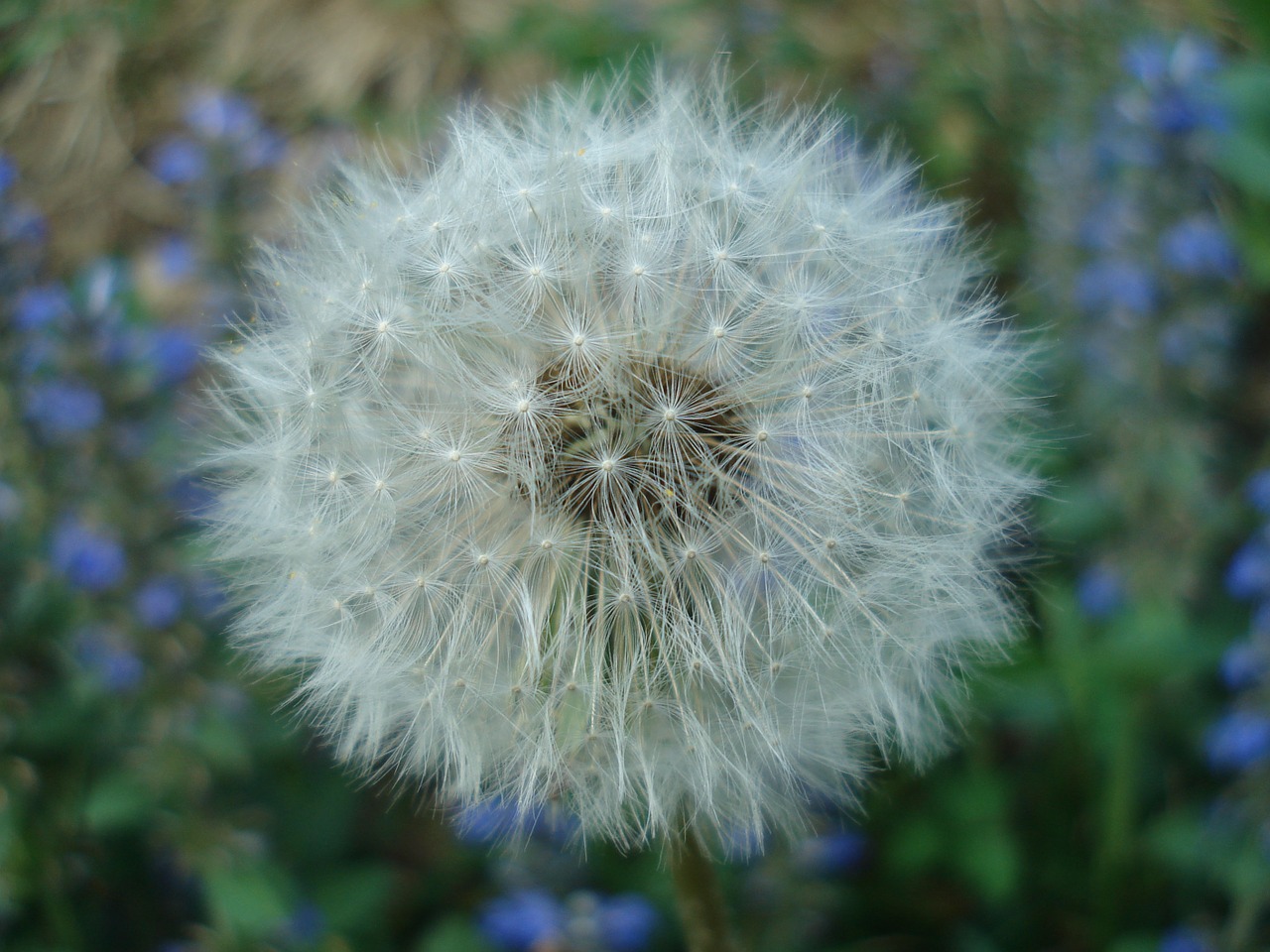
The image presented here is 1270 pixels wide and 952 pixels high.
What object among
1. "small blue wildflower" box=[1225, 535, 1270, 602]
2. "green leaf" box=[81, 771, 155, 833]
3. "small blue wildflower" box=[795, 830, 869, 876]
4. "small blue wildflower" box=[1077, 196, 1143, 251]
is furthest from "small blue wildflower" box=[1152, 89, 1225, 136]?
"green leaf" box=[81, 771, 155, 833]

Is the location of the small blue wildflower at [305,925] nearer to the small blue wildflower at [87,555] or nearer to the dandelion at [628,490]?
the small blue wildflower at [87,555]

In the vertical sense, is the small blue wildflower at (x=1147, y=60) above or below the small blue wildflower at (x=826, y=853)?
above

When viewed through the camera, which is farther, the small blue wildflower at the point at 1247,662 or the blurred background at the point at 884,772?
the blurred background at the point at 884,772

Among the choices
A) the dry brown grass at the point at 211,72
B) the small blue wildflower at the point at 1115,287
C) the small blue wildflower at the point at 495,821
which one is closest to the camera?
the small blue wildflower at the point at 495,821

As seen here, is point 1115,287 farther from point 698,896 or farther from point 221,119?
point 221,119

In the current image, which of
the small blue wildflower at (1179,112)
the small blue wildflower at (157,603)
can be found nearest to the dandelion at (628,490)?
the small blue wildflower at (157,603)

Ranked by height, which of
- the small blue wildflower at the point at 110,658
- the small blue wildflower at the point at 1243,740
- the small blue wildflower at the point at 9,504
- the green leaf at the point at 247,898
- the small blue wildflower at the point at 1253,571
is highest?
the small blue wildflower at the point at 9,504

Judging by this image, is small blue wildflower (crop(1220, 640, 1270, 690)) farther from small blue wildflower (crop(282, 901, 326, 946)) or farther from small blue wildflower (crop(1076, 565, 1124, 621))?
small blue wildflower (crop(282, 901, 326, 946))

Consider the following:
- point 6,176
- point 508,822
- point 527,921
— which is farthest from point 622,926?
point 6,176

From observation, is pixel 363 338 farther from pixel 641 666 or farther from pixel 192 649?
pixel 192 649
